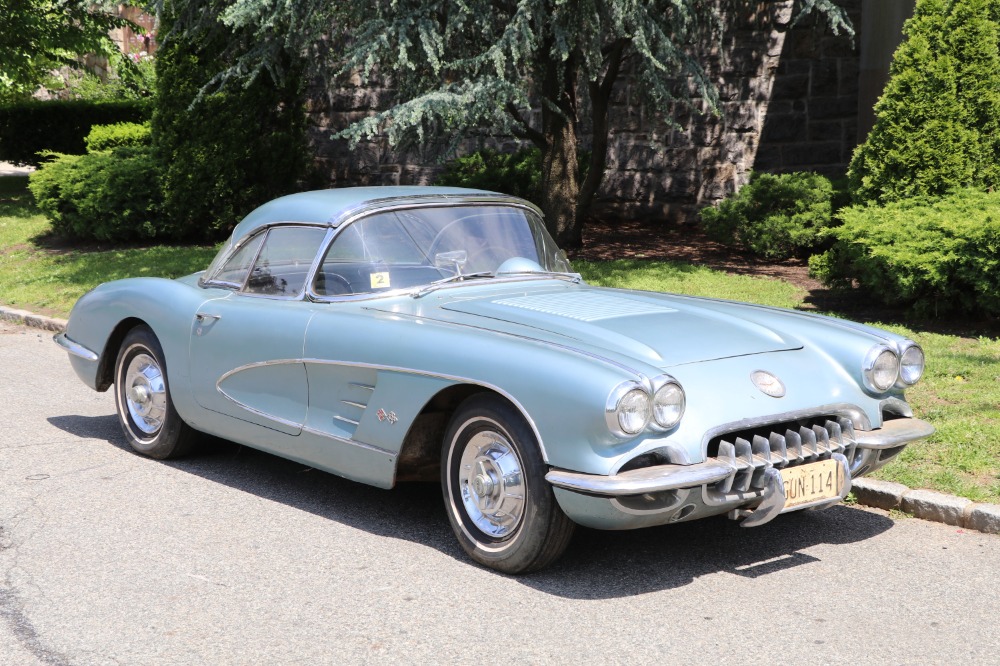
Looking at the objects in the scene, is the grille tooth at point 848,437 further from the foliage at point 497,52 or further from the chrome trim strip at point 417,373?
the foliage at point 497,52

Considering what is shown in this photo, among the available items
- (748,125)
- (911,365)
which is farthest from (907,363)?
(748,125)

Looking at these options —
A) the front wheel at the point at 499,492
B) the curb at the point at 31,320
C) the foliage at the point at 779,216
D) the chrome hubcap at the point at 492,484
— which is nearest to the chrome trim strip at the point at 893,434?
the front wheel at the point at 499,492

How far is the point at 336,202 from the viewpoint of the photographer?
5.75m

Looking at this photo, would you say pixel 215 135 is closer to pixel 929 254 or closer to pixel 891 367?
pixel 929 254

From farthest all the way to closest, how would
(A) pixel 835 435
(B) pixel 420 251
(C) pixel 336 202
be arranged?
(C) pixel 336 202
(B) pixel 420 251
(A) pixel 835 435

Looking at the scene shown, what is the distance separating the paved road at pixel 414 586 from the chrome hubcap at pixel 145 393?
0.50m

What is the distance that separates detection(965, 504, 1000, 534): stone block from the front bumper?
0.79 m

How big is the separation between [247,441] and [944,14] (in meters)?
7.49

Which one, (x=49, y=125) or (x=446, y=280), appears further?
(x=49, y=125)

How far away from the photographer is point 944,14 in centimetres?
1005

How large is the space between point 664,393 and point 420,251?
176 cm

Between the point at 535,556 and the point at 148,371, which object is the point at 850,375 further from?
the point at 148,371

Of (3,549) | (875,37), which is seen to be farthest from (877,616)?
(875,37)

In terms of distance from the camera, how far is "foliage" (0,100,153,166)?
77.5 ft
